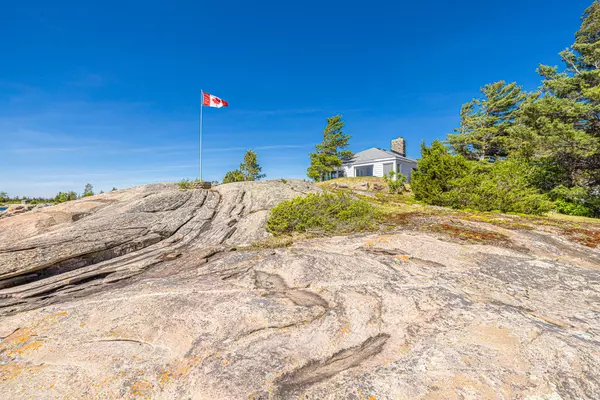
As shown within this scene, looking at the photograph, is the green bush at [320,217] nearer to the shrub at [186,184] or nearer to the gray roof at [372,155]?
the shrub at [186,184]

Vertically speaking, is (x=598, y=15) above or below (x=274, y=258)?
above

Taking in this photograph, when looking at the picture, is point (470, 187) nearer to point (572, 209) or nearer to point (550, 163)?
point (572, 209)

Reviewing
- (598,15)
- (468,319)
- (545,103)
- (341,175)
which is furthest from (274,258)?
(341,175)

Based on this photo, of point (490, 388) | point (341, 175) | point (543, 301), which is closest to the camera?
point (490, 388)

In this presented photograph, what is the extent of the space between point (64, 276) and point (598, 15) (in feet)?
112

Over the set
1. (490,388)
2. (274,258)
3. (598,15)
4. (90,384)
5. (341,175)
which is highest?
(598,15)

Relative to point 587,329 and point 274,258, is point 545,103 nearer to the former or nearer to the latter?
point 587,329

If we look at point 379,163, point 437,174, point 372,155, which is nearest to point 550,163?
point 437,174

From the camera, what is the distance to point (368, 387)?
1964mm

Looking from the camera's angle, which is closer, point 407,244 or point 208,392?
point 208,392

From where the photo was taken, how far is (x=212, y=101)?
21.7 meters

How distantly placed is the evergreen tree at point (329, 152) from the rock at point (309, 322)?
29729mm

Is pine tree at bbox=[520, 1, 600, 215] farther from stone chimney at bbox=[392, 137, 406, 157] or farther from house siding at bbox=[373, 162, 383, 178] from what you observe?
stone chimney at bbox=[392, 137, 406, 157]

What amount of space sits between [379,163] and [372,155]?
2172 mm
